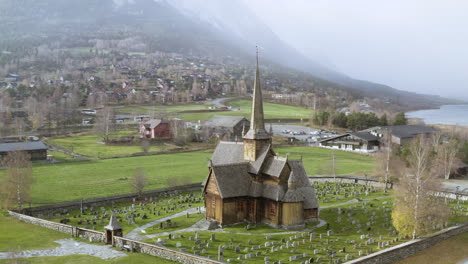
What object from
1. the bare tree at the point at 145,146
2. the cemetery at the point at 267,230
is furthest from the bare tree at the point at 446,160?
the bare tree at the point at 145,146

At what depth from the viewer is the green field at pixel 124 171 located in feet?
187

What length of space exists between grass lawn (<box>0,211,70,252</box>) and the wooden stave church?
48.3 feet

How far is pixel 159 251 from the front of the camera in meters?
34.0

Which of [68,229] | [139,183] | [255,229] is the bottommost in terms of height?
[255,229]

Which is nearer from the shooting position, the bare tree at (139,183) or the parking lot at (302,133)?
the bare tree at (139,183)

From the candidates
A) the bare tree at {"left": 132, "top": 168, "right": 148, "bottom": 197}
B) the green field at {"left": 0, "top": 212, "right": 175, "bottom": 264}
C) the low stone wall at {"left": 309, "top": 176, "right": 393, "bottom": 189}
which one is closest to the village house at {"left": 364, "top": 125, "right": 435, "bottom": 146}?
the low stone wall at {"left": 309, "top": 176, "right": 393, "bottom": 189}

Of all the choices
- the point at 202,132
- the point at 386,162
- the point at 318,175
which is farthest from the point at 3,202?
the point at 202,132

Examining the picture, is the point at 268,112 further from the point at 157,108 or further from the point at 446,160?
the point at 446,160

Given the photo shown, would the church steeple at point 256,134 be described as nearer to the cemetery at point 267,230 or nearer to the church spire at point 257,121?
the church spire at point 257,121

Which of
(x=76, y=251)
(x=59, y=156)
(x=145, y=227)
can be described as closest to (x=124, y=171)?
(x=59, y=156)

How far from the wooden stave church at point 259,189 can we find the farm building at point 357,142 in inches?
2095

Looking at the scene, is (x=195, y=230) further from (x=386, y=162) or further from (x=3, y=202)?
(x=386, y=162)

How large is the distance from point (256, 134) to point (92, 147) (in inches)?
2124

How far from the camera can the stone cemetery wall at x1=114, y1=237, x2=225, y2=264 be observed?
31.9 meters
